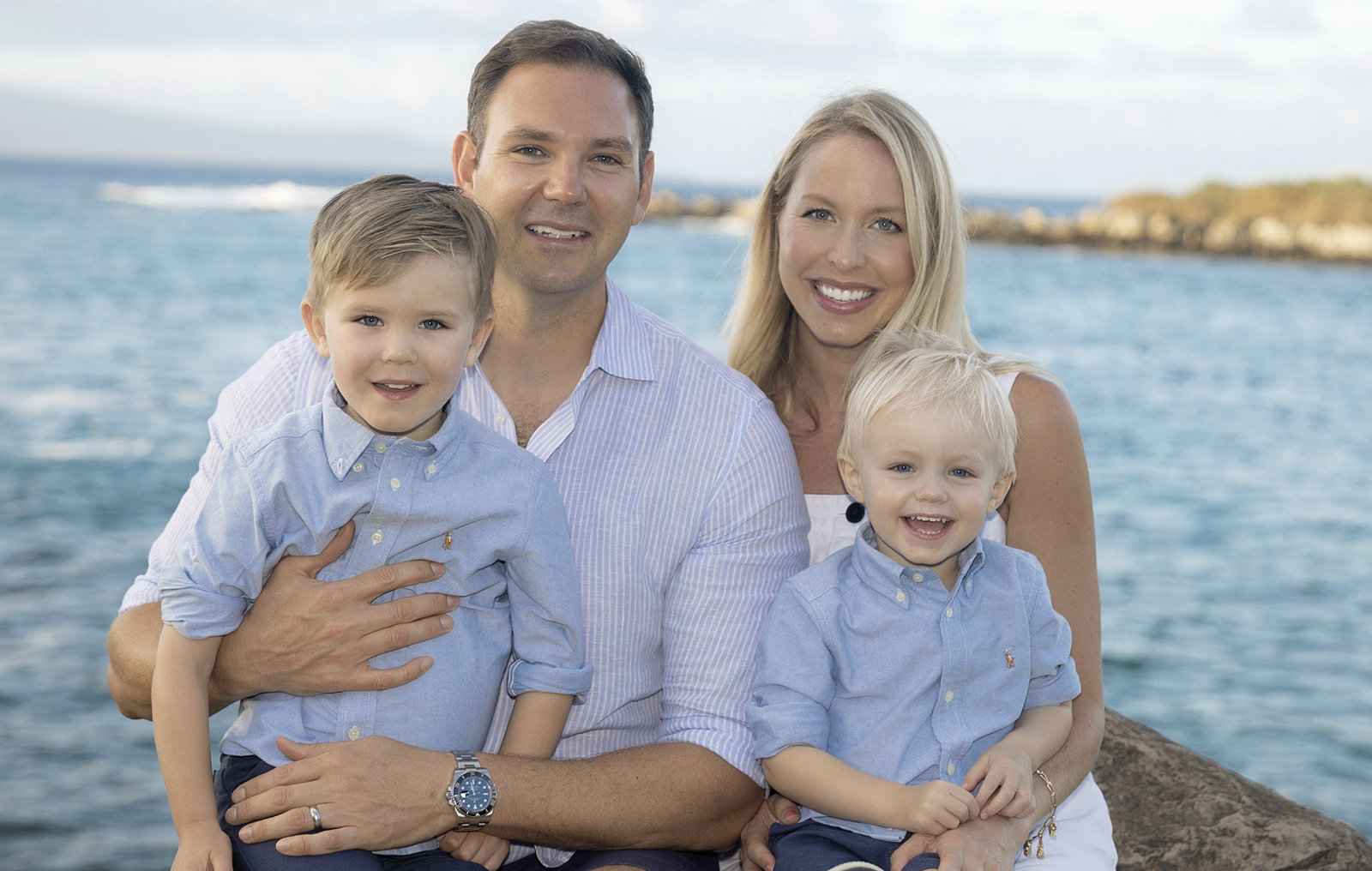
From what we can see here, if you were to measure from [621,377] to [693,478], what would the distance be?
0.32 meters

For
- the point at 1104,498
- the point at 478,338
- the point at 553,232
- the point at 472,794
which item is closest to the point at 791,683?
the point at 472,794

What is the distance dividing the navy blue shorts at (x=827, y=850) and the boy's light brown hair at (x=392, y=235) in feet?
4.14

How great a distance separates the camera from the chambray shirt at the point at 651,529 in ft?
8.79

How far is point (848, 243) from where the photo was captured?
325cm

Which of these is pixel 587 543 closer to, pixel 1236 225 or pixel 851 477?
pixel 851 477

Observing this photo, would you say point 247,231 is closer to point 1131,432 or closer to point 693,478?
point 1131,432

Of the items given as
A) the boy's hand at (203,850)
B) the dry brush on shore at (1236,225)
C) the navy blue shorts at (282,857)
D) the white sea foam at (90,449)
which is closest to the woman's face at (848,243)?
the navy blue shorts at (282,857)

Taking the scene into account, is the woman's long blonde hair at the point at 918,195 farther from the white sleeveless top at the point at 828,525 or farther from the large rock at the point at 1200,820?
the large rock at the point at 1200,820

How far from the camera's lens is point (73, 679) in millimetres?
6684

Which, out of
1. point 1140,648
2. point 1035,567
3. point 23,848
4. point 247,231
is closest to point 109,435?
point 23,848

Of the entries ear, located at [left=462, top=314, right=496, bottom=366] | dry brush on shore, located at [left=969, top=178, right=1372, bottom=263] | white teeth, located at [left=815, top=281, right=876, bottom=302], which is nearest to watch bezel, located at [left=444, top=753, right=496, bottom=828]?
ear, located at [left=462, top=314, right=496, bottom=366]

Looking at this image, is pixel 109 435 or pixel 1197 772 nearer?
pixel 1197 772

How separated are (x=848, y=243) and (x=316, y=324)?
155 cm

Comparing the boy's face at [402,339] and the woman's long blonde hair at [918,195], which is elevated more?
the woman's long blonde hair at [918,195]
